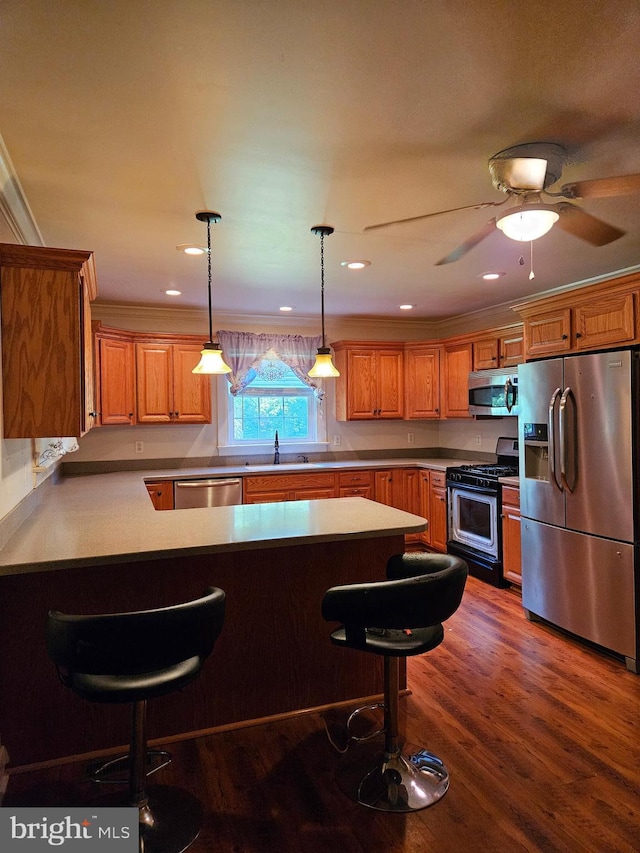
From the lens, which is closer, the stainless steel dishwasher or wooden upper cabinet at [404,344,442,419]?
the stainless steel dishwasher

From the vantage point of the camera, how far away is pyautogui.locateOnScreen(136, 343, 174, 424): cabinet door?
4707 mm

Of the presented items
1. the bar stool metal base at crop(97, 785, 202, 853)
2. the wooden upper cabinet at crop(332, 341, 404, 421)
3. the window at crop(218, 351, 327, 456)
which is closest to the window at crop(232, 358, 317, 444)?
the window at crop(218, 351, 327, 456)

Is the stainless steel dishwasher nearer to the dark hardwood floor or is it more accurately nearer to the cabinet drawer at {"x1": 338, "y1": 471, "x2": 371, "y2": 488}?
the cabinet drawer at {"x1": 338, "y1": 471, "x2": 371, "y2": 488}

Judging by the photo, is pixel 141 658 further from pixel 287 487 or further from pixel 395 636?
pixel 287 487

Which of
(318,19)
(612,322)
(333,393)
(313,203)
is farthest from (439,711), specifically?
(333,393)

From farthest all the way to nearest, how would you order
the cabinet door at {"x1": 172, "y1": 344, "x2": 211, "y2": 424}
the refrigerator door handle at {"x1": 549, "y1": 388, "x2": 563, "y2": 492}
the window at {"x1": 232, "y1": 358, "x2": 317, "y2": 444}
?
the window at {"x1": 232, "y1": 358, "x2": 317, "y2": 444} < the cabinet door at {"x1": 172, "y1": 344, "x2": 211, "y2": 424} < the refrigerator door handle at {"x1": 549, "y1": 388, "x2": 563, "y2": 492}

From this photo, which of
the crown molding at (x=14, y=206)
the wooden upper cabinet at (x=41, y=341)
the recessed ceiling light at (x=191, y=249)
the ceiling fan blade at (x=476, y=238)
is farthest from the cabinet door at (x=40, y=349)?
the ceiling fan blade at (x=476, y=238)

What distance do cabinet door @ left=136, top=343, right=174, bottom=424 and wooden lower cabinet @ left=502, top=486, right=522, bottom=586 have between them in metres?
3.10

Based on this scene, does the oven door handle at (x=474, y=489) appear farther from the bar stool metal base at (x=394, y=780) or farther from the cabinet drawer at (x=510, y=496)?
the bar stool metal base at (x=394, y=780)

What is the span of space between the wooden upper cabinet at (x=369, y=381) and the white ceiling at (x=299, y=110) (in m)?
2.40

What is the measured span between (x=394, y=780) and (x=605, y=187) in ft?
7.39

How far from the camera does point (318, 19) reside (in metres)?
1.34

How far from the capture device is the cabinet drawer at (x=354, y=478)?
16.8 ft

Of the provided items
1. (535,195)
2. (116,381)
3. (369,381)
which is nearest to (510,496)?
(369,381)
